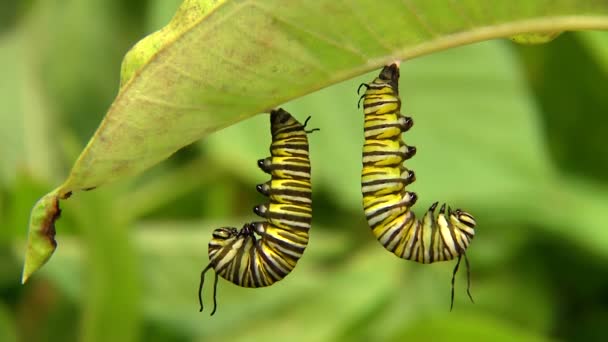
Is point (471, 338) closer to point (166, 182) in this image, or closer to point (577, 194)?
point (577, 194)

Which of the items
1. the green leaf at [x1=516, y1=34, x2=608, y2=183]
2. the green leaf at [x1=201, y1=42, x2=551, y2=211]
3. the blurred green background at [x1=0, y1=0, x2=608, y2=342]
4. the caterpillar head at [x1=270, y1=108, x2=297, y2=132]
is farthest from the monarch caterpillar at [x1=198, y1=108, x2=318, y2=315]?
the green leaf at [x1=516, y1=34, x2=608, y2=183]

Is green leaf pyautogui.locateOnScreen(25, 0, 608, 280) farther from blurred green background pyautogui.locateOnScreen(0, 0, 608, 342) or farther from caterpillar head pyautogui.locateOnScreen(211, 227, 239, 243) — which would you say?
blurred green background pyautogui.locateOnScreen(0, 0, 608, 342)

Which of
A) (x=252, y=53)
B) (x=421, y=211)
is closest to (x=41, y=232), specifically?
(x=252, y=53)

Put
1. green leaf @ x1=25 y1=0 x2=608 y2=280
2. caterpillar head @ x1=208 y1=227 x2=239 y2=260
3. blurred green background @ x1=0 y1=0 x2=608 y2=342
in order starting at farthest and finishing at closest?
blurred green background @ x1=0 y1=0 x2=608 y2=342, caterpillar head @ x1=208 y1=227 x2=239 y2=260, green leaf @ x1=25 y1=0 x2=608 y2=280

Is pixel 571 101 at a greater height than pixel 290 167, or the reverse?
pixel 571 101

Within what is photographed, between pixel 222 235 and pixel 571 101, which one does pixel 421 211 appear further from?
pixel 222 235
